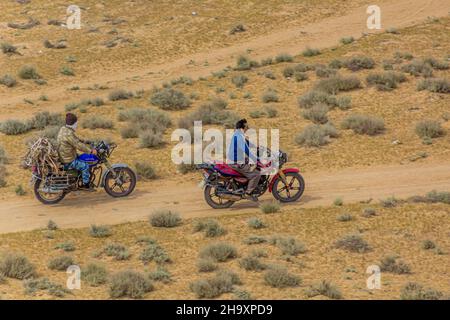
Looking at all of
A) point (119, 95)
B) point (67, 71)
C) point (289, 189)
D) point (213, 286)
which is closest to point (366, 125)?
point (289, 189)

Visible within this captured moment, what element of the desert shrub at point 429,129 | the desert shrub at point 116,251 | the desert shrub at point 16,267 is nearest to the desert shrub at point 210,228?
the desert shrub at point 116,251

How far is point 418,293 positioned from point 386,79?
1645 cm

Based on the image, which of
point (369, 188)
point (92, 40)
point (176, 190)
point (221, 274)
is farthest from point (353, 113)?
point (92, 40)

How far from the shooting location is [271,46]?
38312mm

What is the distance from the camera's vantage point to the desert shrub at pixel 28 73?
33625 mm

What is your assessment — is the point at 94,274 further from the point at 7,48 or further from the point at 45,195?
the point at 7,48

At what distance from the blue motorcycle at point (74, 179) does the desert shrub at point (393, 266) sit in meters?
7.02

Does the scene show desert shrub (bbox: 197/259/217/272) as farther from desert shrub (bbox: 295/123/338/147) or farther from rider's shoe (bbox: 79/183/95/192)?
desert shrub (bbox: 295/123/338/147)

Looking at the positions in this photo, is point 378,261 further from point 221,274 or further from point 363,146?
point 363,146

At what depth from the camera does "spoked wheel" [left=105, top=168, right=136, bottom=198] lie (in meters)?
19.6

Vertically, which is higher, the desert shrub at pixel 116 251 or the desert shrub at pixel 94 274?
the desert shrub at pixel 116 251

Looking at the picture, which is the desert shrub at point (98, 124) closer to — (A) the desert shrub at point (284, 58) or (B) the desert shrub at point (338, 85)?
(B) the desert shrub at point (338, 85)

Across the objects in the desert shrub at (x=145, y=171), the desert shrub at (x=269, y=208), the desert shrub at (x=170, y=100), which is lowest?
the desert shrub at (x=269, y=208)

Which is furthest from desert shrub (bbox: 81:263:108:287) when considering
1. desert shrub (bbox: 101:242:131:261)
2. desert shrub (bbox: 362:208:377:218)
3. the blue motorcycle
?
desert shrub (bbox: 362:208:377:218)
